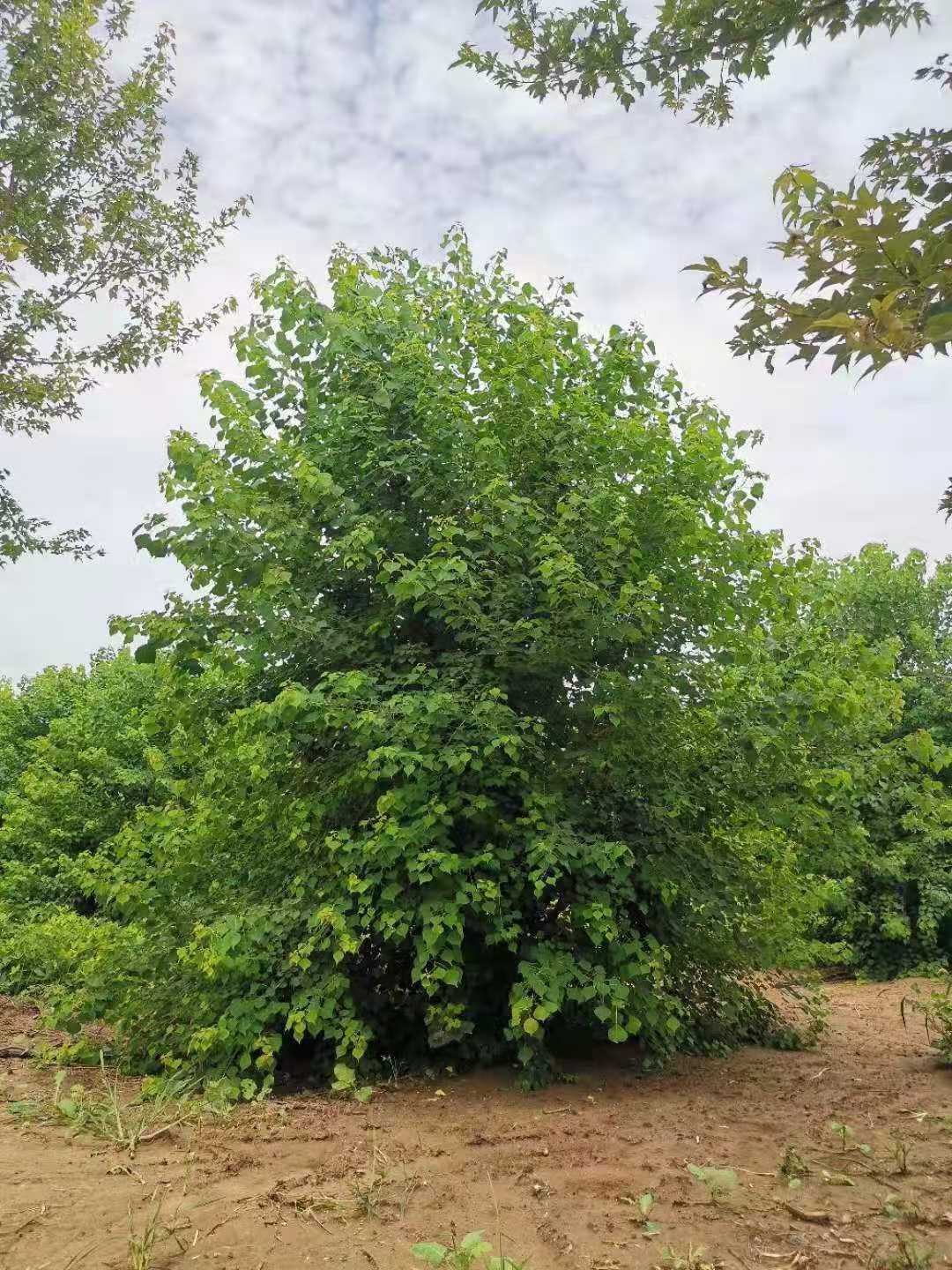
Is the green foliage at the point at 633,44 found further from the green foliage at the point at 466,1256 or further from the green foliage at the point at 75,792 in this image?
the green foliage at the point at 75,792

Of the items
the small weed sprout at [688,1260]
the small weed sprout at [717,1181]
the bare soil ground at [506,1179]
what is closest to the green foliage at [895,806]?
the bare soil ground at [506,1179]

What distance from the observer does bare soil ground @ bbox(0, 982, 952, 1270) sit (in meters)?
3.02

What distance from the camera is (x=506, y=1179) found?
12.2 feet

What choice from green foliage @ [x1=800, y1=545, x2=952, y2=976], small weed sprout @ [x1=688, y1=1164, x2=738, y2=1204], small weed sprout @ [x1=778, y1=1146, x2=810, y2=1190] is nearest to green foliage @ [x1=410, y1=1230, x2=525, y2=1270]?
small weed sprout @ [x1=688, y1=1164, x2=738, y2=1204]

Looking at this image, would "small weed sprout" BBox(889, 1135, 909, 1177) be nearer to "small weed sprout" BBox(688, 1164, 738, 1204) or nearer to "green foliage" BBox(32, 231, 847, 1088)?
"small weed sprout" BBox(688, 1164, 738, 1204)

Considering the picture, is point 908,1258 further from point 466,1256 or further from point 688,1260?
point 466,1256

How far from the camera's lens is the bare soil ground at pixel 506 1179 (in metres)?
3.02

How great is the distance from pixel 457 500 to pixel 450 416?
0.55 m

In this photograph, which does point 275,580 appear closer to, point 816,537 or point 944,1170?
point 816,537

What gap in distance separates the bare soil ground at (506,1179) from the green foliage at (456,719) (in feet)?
1.66

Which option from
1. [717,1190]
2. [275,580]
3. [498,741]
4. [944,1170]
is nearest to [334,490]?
[275,580]

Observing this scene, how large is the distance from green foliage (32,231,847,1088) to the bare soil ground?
0.51 metres

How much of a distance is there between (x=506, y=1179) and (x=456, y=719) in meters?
2.48

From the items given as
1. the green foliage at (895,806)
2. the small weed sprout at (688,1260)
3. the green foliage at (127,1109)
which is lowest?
the small weed sprout at (688,1260)
